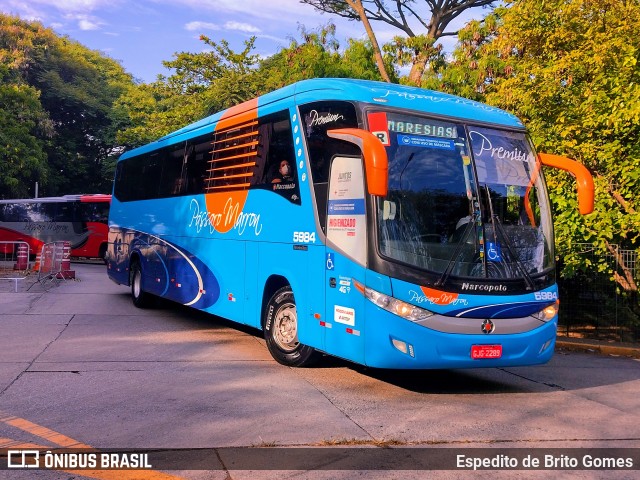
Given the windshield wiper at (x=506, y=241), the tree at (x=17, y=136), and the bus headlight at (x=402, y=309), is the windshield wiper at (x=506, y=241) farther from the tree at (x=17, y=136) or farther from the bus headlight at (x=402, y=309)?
the tree at (x=17, y=136)

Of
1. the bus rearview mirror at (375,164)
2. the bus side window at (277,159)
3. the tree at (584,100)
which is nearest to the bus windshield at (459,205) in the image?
the bus rearview mirror at (375,164)

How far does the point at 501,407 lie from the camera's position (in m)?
7.61

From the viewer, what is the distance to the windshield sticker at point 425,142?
7871 millimetres

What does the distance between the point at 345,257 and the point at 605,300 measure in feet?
30.5

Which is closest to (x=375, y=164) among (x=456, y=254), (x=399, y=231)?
(x=399, y=231)

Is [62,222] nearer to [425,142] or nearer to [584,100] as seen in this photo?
[584,100]

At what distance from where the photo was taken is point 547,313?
816 cm

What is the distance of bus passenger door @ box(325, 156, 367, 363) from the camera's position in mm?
7754

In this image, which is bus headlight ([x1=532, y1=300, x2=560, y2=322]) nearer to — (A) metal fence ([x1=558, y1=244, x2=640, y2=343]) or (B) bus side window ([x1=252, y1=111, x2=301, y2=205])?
(B) bus side window ([x1=252, y1=111, x2=301, y2=205])

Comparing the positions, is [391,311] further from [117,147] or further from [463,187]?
[117,147]

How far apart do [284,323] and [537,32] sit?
897 centimetres

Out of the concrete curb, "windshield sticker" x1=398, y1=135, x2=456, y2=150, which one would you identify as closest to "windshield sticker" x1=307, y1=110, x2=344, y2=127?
"windshield sticker" x1=398, y1=135, x2=456, y2=150

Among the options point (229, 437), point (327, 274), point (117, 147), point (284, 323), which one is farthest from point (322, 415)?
point (117, 147)

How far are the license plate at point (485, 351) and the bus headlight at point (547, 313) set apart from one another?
26.2 inches
